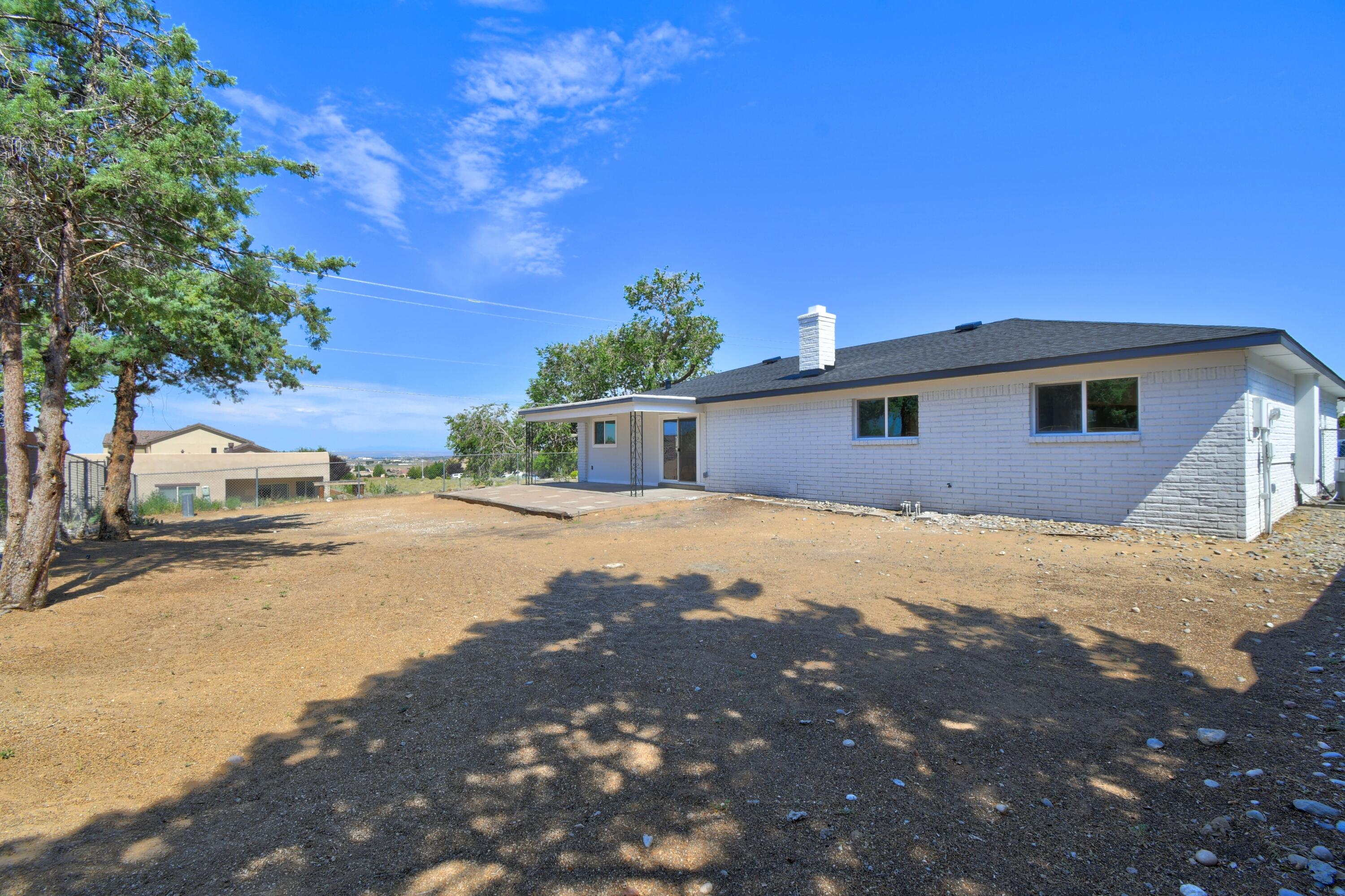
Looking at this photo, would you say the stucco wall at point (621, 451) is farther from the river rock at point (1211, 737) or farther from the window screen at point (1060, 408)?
the river rock at point (1211, 737)

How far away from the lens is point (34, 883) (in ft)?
7.26

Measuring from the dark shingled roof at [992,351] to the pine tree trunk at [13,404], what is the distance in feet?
40.1

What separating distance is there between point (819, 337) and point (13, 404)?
562 inches

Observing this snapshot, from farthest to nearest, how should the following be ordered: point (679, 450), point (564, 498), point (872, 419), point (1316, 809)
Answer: point (679, 450)
point (564, 498)
point (872, 419)
point (1316, 809)

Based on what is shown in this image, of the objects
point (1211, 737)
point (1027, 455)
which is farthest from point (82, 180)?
point (1027, 455)

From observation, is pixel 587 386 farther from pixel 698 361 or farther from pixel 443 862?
pixel 443 862

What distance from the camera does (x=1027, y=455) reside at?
413 inches

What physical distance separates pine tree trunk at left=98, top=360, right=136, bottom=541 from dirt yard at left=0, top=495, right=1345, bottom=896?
502cm

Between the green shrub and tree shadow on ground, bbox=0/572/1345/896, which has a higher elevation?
the green shrub

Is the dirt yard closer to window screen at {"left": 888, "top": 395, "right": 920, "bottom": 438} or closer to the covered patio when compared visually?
window screen at {"left": 888, "top": 395, "right": 920, "bottom": 438}

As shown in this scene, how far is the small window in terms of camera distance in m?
12.4

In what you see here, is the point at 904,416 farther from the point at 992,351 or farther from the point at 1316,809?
the point at 1316,809

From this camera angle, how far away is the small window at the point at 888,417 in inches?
486

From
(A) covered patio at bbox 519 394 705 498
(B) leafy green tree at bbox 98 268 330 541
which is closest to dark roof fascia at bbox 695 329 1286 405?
(A) covered patio at bbox 519 394 705 498
